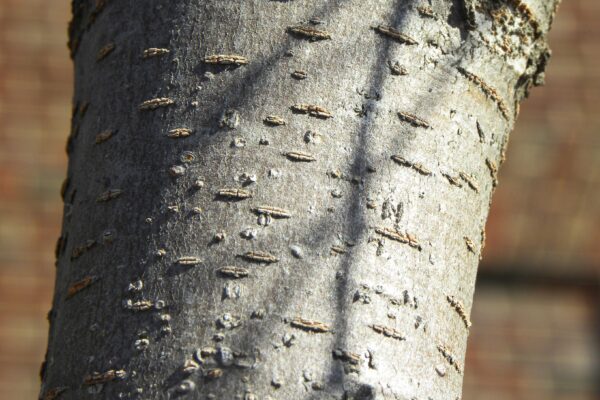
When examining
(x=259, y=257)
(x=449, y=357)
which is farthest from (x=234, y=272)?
(x=449, y=357)

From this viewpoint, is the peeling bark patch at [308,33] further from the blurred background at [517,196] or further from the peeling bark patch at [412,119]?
the blurred background at [517,196]

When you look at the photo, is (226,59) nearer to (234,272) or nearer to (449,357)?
(234,272)

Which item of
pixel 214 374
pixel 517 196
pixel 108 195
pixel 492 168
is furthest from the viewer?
pixel 517 196

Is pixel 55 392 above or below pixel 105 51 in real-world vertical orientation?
below

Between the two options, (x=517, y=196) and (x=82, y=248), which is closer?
(x=82, y=248)

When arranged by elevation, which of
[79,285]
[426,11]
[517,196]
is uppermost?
[517,196]

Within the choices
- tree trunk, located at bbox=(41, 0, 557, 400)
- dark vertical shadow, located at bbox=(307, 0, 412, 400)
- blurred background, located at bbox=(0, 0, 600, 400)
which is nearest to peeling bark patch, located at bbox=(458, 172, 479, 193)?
tree trunk, located at bbox=(41, 0, 557, 400)

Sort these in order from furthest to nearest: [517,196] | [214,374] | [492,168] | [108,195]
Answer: [517,196] → [492,168] → [108,195] → [214,374]
